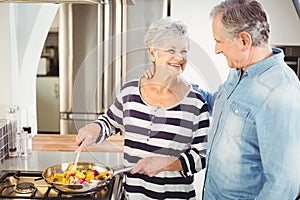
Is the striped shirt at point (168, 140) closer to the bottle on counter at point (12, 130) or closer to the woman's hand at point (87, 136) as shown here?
the woman's hand at point (87, 136)

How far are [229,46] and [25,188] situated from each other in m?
0.84

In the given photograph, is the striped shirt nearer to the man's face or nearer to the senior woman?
the senior woman

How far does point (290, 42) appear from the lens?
108 inches

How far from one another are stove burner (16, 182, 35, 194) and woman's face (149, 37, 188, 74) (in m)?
0.63

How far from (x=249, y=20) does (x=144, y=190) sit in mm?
685

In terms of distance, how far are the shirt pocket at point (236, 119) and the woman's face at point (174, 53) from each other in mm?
233

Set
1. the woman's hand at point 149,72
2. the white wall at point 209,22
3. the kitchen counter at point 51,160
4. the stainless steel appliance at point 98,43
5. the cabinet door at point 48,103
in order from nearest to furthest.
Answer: the woman's hand at point 149,72 < the kitchen counter at point 51,160 < the white wall at point 209,22 < the stainless steel appliance at point 98,43 < the cabinet door at point 48,103

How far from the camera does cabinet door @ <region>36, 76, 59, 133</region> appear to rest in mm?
4270

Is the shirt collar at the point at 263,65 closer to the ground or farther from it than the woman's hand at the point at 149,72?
farther from it

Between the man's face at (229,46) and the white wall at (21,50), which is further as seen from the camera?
the white wall at (21,50)

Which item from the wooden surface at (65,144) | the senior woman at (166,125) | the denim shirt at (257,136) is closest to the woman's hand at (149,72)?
the senior woman at (166,125)

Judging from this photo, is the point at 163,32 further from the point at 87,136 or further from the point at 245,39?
the point at 87,136

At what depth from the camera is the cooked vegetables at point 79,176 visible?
58.0 inches

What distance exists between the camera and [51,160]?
182 cm
